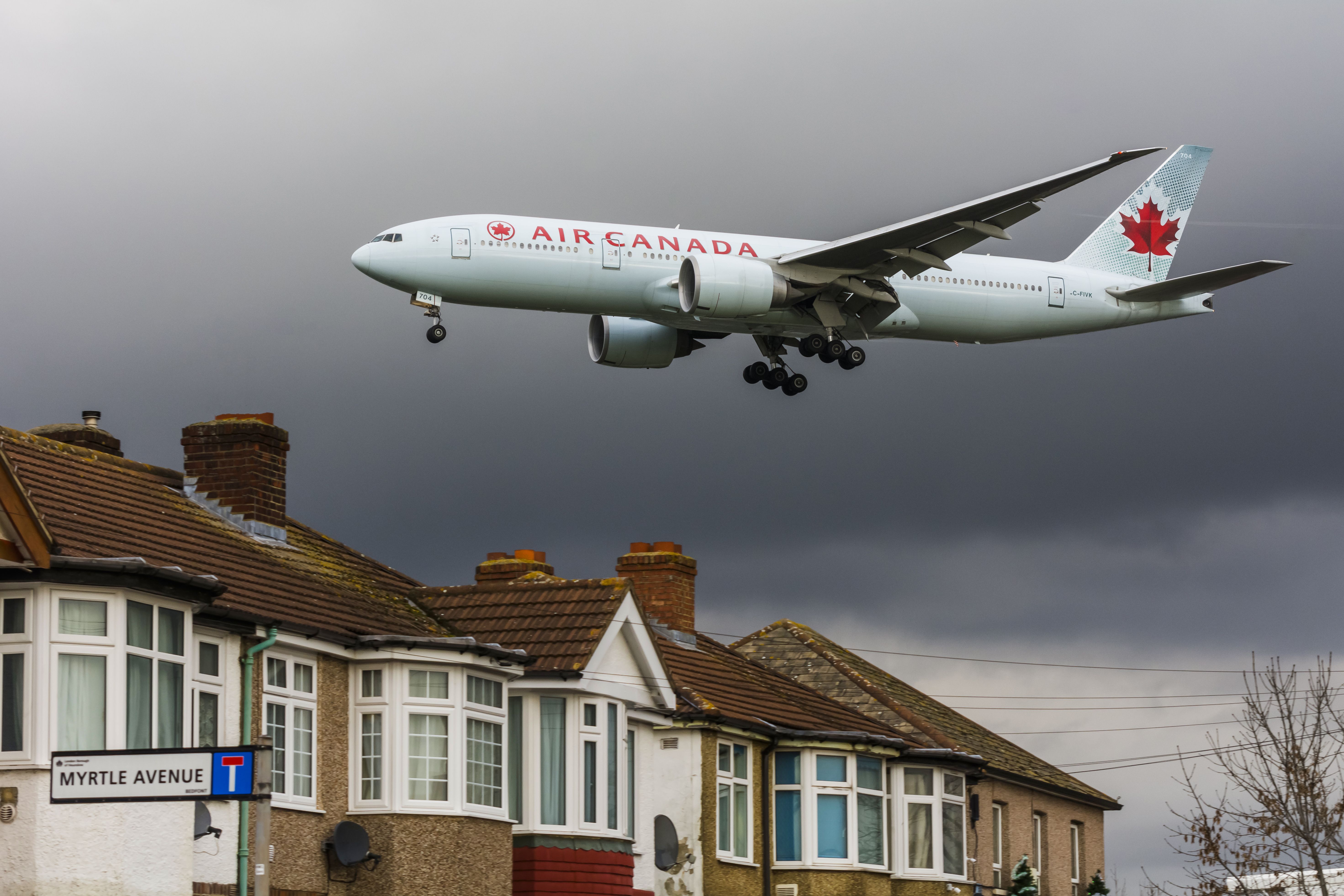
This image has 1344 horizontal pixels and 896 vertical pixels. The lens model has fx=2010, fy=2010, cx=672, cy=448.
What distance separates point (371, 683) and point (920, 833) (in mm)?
13619

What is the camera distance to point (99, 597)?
19.9 metres

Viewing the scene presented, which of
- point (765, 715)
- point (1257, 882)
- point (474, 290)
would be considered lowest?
point (1257, 882)

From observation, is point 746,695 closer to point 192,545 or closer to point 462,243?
point 462,243

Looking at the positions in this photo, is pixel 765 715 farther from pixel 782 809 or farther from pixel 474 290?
pixel 474 290

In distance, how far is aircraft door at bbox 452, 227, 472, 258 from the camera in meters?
34.7

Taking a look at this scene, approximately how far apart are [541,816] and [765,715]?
23.6ft

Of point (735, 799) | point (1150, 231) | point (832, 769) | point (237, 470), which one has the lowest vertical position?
point (735, 799)

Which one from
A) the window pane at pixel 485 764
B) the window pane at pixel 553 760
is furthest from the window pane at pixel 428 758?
the window pane at pixel 553 760

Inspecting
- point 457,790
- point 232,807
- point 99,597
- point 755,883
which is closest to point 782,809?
point 755,883

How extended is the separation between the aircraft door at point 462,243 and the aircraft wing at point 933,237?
21.1 feet

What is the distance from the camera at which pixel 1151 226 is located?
48750mm

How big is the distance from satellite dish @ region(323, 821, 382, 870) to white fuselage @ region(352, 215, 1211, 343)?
44.0 feet

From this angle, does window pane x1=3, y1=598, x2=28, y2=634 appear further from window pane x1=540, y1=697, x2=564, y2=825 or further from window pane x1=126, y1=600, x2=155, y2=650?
window pane x1=540, y1=697, x2=564, y2=825

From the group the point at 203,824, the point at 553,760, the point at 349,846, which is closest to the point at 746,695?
the point at 553,760
